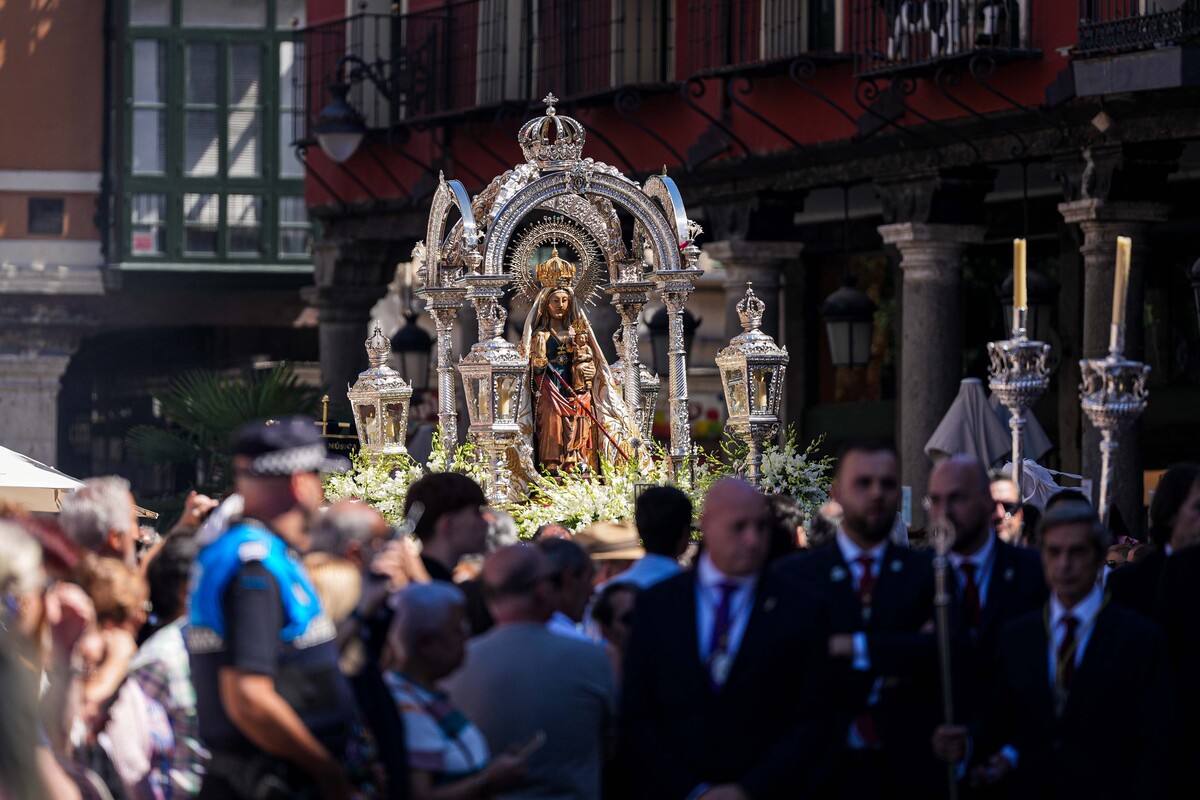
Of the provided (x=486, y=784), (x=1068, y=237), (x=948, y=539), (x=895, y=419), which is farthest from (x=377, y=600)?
(x=895, y=419)

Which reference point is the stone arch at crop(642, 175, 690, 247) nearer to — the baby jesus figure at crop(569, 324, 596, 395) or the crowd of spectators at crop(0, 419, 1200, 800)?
the baby jesus figure at crop(569, 324, 596, 395)

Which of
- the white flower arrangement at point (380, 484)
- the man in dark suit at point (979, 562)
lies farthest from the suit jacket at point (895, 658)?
the white flower arrangement at point (380, 484)

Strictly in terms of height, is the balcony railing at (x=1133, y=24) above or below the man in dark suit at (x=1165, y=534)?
above

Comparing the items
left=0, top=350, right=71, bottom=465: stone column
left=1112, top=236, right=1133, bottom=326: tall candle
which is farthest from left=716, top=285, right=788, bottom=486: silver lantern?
left=0, top=350, right=71, bottom=465: stone column

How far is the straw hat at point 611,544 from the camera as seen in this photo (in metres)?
9.06

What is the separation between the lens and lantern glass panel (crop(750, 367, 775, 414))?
45.2ft

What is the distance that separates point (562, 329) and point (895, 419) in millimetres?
9492

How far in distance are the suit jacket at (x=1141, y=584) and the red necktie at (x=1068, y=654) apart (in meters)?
0.82

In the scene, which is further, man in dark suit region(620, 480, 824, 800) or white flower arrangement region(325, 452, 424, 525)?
white flower arrangement region(325, 452, 424, 525)

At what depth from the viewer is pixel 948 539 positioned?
672cm

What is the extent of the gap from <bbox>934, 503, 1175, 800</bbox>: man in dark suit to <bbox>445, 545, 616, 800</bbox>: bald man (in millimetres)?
1005

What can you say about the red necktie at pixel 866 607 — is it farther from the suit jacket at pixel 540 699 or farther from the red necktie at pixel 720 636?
the suit jacket at pixel 540 699

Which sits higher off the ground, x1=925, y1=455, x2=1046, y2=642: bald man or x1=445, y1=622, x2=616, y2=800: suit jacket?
x1=925, y1=455, x2=1046, y2=642: bald man

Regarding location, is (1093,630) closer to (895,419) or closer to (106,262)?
(895,419)
